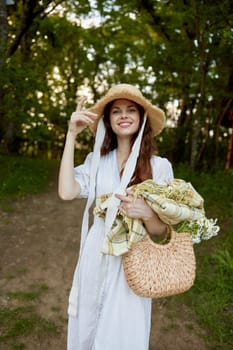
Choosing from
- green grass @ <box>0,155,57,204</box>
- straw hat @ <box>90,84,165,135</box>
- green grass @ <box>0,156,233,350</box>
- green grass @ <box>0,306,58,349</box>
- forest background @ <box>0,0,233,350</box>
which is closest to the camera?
straw hat @ <box>90,84,165,135</box>

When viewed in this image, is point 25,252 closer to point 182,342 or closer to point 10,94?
point 182,342

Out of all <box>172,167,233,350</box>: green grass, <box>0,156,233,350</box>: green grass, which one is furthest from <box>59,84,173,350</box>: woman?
<box>172,167,233,350</box>: green grass

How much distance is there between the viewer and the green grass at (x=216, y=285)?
382 cm

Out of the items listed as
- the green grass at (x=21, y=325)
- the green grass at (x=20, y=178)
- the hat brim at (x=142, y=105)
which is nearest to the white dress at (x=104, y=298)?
the hat brim at (x=142, y=105)

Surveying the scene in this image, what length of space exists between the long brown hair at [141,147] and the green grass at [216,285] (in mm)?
2456

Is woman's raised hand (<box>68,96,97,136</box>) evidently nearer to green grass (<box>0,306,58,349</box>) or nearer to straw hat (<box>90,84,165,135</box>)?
straw hat (<box>90,84,165,135</box>)

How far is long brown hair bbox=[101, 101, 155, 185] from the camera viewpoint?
7.07 ft

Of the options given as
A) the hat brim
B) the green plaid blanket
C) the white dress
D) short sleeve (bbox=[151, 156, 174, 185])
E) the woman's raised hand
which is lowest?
the white dress

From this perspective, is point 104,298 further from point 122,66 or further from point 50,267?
point 122,66

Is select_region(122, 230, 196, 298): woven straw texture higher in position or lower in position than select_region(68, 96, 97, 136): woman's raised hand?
lower

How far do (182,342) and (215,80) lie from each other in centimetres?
658

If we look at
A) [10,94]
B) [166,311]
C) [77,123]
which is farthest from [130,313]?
[10,94]

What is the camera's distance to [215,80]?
336 inches

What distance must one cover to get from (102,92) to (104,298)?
11728 millimetres
